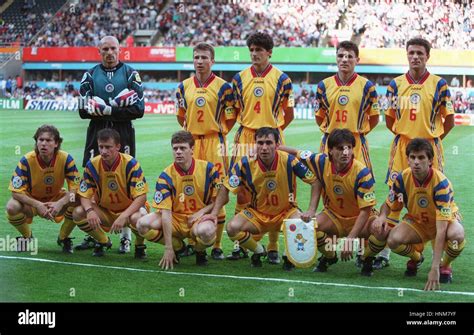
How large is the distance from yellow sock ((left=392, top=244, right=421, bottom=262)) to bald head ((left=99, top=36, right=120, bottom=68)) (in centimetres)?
331

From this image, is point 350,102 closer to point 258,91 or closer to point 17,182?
point 258,91

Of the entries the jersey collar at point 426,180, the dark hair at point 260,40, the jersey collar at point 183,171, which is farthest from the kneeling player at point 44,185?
the jersey collar at point 426,180

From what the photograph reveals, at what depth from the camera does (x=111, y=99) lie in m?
7.44

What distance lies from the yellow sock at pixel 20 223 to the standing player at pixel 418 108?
11.4ft

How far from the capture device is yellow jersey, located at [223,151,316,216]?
6586mm

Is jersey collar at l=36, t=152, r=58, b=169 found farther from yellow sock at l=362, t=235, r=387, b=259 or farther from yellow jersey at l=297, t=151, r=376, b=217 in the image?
yellow sock at l=362, t=235, r=387, b=259

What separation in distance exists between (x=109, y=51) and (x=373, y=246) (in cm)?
318

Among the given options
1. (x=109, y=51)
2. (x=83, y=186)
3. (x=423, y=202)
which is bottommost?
(x=423, y=202)

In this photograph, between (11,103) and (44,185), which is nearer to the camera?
(44,185)

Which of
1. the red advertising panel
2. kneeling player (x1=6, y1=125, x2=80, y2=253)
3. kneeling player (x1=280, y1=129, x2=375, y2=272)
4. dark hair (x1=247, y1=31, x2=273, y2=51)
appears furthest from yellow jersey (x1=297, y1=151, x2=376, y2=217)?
the red advertising panel

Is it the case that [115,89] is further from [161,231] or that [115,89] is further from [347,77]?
[347,77]

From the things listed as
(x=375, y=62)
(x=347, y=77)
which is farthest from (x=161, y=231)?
(x=375, y=62)

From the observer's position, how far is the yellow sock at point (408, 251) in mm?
6156

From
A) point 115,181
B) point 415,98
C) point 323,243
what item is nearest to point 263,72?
point 415,98
